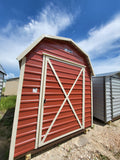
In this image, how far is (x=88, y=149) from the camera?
97.7 inches

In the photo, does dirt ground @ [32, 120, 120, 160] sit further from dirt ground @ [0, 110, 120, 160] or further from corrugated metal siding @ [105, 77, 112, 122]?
corrugated metal siding @ [105, 77, 112, 122]

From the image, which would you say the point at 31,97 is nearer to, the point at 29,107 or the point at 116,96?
the point at 29,107

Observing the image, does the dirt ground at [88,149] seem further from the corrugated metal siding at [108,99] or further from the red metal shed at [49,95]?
the corrugated metal siding at [108,99]

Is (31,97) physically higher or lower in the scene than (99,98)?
higher

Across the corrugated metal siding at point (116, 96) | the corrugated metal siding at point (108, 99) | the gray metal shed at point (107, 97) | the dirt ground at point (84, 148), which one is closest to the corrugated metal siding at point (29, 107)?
the dirt ground at point (84, 148)

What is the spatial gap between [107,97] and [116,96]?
1240 mm

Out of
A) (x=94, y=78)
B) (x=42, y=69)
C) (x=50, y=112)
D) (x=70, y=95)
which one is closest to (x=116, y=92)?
(x=94, y=78)

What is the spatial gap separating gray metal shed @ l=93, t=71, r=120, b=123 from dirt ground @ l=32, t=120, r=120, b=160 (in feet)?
4.14

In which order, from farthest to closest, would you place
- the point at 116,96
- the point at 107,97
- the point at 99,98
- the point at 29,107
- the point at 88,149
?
1. the point at 116,96
2. the point at 99,98
3. the point at 107,97
4. the point at 88,149
5. the point at 29,107

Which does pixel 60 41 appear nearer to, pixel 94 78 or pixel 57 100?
pixel 57 100

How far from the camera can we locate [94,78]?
5.16 meters

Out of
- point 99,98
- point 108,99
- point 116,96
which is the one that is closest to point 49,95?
point 99,98

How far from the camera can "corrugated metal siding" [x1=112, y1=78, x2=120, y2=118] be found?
480 cm

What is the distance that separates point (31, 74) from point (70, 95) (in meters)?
1.84
